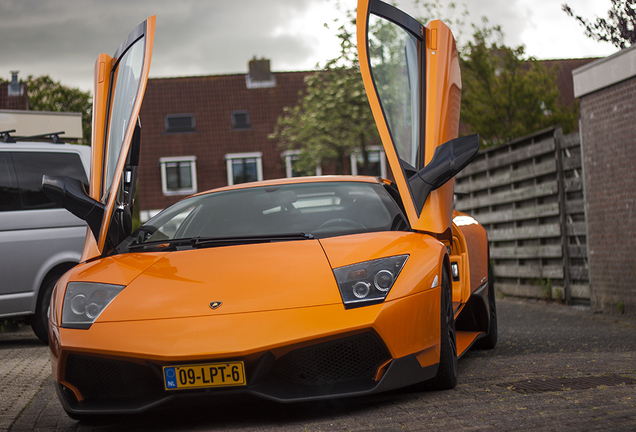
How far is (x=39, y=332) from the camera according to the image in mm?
7883

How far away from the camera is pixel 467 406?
→ 137 inches

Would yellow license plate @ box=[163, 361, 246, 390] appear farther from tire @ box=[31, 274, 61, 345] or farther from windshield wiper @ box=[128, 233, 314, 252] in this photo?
tire @ box=[31, 274, 61, 345]

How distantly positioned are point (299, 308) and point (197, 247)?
0.93 meters

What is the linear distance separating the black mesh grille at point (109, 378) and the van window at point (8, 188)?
4585 mm

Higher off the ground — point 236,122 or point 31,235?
point 236,122

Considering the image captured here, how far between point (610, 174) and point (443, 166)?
419 cm

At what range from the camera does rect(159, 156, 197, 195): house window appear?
1416 inches

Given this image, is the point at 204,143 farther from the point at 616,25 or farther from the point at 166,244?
the point at 166,244

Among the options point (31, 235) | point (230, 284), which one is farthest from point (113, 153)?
point (31, 235)

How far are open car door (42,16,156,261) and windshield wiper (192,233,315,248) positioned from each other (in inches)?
23.6

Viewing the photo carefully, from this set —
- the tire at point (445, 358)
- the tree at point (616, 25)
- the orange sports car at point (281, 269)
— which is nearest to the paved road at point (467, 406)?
the tire at point (445, 358)

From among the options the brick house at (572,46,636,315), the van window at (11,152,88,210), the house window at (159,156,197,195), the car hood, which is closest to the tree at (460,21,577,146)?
the brick house at (572,46,636,315)

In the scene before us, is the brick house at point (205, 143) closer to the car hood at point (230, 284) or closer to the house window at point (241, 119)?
the house window at point (241, 119)

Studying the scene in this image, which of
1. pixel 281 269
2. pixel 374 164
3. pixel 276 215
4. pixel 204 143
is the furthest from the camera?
pixel 204 143
